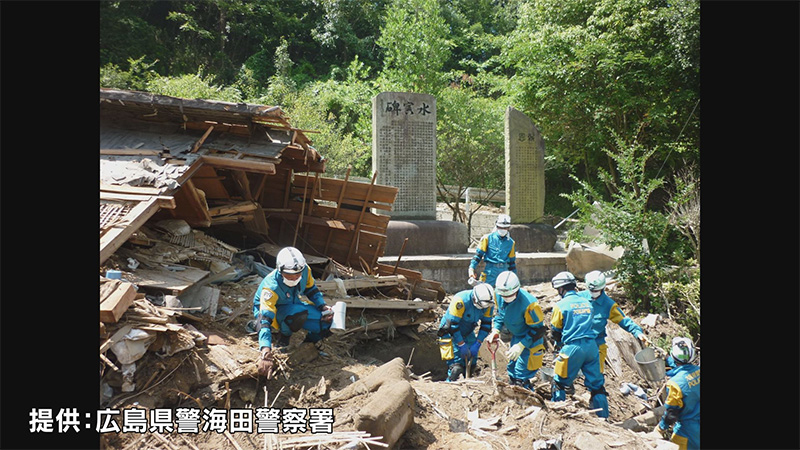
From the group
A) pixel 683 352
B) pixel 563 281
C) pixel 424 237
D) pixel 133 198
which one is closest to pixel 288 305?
pixel 133 198

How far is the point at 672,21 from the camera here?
46.9ft

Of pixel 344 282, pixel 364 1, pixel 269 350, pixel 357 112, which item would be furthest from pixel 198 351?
pixel 364 1

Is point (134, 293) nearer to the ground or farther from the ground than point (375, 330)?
farther from the ground

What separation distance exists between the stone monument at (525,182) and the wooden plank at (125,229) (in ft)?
32.2

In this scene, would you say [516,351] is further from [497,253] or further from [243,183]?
[243,183]

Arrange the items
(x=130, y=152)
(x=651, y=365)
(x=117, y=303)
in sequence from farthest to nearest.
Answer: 1. (x=130, y=152)
2. (x=651, y=365)
3. (x=117, y=303)

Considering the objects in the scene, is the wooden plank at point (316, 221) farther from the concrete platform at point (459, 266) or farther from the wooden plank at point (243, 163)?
the wooden plank at point (243, 163)

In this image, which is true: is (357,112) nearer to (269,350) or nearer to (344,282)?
(344,282)

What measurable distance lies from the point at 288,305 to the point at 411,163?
306 inches

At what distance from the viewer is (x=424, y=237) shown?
13008mm

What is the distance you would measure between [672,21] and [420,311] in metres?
10.9

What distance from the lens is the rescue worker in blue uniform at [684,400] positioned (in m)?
5.70

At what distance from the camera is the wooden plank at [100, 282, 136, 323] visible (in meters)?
5.06

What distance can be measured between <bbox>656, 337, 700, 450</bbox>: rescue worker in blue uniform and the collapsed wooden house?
4471 millimetres
